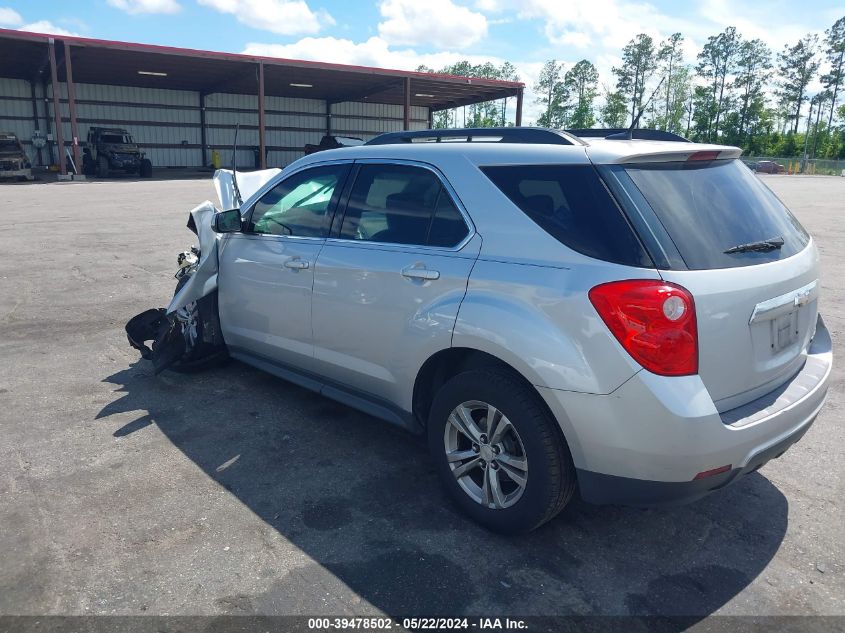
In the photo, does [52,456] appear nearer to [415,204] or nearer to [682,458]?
[415,204]

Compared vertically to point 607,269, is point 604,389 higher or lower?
lower

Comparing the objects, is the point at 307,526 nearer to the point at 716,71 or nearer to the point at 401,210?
the point at 401,210

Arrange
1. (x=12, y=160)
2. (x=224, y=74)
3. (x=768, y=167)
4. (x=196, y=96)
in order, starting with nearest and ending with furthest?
1. (x=12, y=160)
2. (x=224, y=74)
3. (x=196, y=96)
4. (x=768, y=167)

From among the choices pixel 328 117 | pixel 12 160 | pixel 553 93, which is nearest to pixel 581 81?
pixel 553 93

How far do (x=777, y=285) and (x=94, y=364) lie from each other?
16.4ft

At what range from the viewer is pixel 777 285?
2848 millimetres

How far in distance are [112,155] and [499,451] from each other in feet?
108

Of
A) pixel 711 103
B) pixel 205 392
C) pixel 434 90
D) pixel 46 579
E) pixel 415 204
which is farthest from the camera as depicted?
pixel 711 103

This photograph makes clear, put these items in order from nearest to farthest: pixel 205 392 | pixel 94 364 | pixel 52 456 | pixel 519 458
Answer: pixel 519 458, pixel 52 456, pixel 205 392, pixel 94 364

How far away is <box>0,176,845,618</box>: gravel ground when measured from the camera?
2.67 m

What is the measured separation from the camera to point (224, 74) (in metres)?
34.8

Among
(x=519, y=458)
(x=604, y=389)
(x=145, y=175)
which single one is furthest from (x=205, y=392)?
(x=145, y=175)

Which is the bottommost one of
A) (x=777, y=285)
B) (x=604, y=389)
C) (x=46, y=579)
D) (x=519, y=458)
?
(x=46, y=579)

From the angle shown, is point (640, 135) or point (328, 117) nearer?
point (640, 135)
